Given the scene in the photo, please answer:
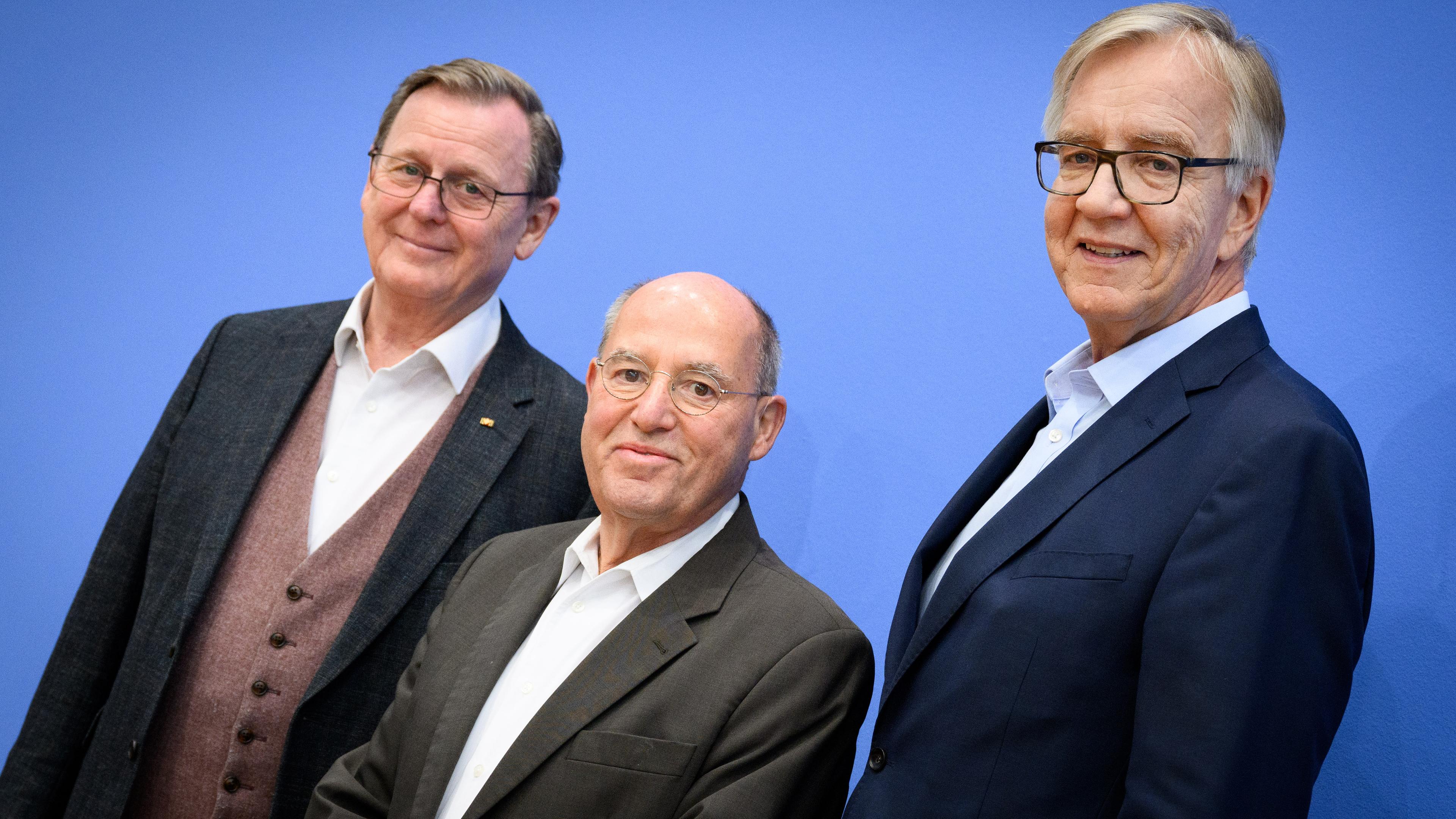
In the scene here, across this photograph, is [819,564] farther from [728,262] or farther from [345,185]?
[345,185]

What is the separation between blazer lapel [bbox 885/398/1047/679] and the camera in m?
1.81

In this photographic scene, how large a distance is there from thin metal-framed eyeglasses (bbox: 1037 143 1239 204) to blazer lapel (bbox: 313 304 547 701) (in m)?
1.11

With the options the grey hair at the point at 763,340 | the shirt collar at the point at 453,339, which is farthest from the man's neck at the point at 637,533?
the shirt collar at the point at 453,339

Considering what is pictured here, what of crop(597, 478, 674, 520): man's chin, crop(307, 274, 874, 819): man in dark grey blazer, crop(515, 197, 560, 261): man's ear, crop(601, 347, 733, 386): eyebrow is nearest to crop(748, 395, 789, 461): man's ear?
crop(307, 274, 874, 819): man in dark grey blazer

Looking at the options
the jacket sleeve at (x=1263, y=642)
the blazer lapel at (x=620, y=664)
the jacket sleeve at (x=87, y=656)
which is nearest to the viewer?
the jacket sleeve at (x=1263, y=642)

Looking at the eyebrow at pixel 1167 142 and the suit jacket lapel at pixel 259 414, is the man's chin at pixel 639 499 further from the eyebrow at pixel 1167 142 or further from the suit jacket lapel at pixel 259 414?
the eyebrow at pixel 1167 142

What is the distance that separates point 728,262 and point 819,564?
798 mm

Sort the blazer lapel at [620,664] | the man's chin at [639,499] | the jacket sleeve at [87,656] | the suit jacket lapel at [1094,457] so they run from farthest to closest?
the jacket sleeve at [87,656], the man's chin at [639,499], the blazer lapel at [620,664], the suit jacket lapel at [1094,457]

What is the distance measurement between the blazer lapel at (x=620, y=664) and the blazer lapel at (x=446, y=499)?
29 cm

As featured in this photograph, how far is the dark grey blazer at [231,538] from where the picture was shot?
224 centimetres

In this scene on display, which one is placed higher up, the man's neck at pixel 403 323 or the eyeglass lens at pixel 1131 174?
the eyeglass lens at pixel 1131 174

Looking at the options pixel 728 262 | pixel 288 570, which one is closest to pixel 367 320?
pixel 288 570

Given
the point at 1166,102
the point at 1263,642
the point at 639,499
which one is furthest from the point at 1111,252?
the point at 639,499

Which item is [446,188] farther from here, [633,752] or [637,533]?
[633,752]
